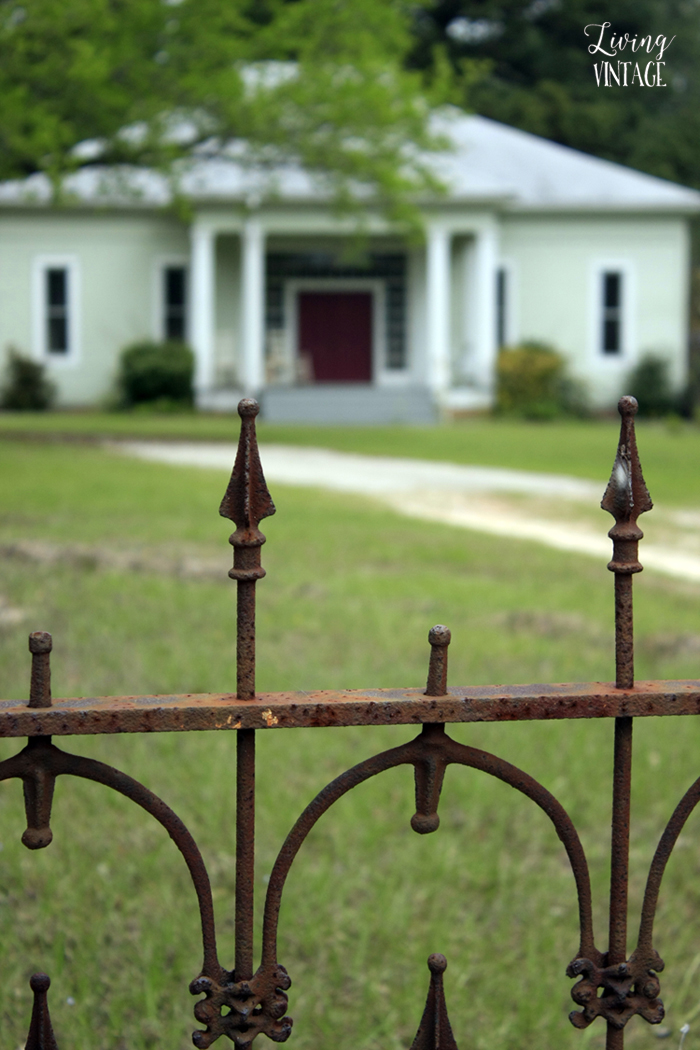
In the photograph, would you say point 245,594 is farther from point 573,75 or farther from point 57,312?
point 573,75

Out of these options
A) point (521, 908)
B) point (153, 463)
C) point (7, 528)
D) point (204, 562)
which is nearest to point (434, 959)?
point (521, 908)

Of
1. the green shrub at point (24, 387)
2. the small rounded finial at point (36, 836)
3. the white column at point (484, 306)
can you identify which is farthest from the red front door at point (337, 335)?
the small rounded finial at point (36, 836)

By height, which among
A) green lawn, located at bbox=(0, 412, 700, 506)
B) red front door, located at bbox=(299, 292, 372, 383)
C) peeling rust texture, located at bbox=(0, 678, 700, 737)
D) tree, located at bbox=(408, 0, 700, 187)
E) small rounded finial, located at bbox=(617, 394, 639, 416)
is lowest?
green lawn, located at bbox=(0, 412, 700, 506)

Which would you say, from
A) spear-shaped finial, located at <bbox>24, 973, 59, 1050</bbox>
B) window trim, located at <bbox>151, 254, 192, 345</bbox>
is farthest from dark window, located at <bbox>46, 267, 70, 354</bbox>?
spear-shaped finial, located at <bbox>24, 973, 59, 1050</bbox>

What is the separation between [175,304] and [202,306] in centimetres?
211

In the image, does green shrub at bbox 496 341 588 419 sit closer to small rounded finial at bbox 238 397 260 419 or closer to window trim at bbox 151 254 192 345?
window trim at bbox 151 254 192 345

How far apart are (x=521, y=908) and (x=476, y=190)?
73.4ft

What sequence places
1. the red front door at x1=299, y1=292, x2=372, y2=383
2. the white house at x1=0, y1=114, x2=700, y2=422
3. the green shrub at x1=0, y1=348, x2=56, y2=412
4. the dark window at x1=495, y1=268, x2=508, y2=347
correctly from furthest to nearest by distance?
1. the red front door at x1=299, y1=292, x2=372, y2=383
2. the dark window at x1=495, y1=268, x2=508, y2=347
3. the green shrub at x1=0, y1=348, x2=56, y2=412
4. the white house at x1=0, y1=114, x2=700, y2=422

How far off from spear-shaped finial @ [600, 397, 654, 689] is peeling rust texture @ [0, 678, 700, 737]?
0.06 meters

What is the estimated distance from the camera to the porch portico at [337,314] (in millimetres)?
23766

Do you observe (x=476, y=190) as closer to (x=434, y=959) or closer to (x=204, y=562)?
(x=204, y=562)

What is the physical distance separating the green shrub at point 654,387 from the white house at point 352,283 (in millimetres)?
460

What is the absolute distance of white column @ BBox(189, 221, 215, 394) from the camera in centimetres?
2383

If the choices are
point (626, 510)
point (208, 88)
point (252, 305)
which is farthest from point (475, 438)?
point (626, 510)
